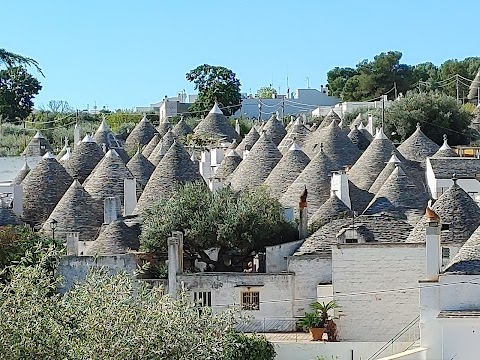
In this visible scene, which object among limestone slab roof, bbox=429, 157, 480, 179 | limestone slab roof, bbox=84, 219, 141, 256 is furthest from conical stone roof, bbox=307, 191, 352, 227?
limestone slab roof, bbox=429, 157, 480, 179

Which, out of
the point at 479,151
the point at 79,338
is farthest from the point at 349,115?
the point at 79,338

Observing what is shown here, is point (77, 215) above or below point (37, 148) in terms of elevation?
below

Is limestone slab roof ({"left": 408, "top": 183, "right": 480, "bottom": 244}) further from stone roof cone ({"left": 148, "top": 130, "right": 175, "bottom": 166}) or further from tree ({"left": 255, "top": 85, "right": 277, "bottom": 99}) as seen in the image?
tree ({"left": 255, "top": 85, "right": 277, "bottom": 99})

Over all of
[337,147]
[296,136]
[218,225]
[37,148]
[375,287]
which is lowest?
[375,287]

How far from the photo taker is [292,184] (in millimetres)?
31328

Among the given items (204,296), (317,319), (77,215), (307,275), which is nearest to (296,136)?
(77,215)

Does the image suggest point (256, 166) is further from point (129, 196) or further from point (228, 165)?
point (129, 196)

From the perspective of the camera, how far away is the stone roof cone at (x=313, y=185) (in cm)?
3003

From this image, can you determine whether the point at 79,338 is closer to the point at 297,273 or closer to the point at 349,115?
the point at 297,273

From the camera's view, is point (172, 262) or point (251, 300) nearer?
point (251, 300)

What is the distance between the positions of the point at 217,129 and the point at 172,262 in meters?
27.5

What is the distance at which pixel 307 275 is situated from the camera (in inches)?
973

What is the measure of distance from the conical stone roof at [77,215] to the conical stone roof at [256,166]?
540 cm

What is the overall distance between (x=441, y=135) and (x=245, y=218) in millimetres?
28966
